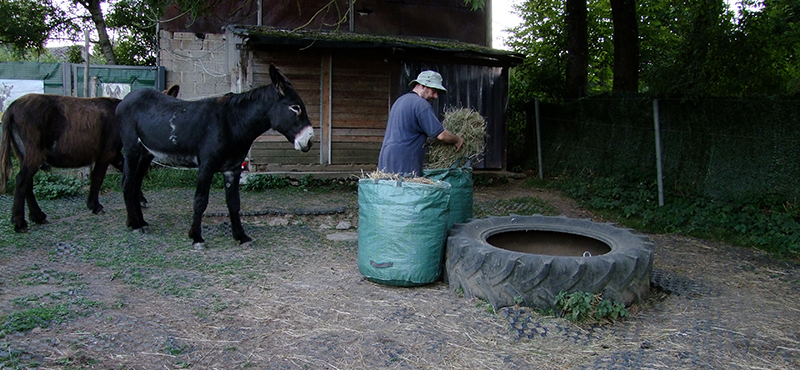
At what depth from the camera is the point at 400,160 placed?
5.10 metres

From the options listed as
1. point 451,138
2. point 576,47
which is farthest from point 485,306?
Answer: point 576,47

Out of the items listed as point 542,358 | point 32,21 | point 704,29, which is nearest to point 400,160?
point 542,358

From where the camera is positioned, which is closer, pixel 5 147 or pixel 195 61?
pixel 5 147

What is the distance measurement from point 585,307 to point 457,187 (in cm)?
189

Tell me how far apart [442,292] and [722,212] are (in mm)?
5018

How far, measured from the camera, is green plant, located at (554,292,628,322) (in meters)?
3.81

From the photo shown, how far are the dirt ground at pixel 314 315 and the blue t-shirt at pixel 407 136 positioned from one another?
1094 mm

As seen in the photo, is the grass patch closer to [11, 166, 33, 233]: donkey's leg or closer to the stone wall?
[11, 166, 33, 233]: donkey's leg

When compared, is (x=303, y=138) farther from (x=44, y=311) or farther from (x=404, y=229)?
(x=44, y=311)

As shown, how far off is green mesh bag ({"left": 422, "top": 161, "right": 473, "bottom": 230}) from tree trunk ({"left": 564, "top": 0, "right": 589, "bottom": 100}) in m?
8.15

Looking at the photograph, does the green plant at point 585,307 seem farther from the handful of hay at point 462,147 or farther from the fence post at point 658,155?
the fence post at point 658,155

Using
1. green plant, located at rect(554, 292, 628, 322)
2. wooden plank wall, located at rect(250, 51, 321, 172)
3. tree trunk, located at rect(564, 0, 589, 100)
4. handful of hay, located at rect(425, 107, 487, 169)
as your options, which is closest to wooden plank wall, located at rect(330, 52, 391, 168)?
wooden plank wall, located at rect(250, 51, 321, 172)

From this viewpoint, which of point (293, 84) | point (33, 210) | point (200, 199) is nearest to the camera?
point (200, 199)

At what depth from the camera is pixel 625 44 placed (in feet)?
36.5
